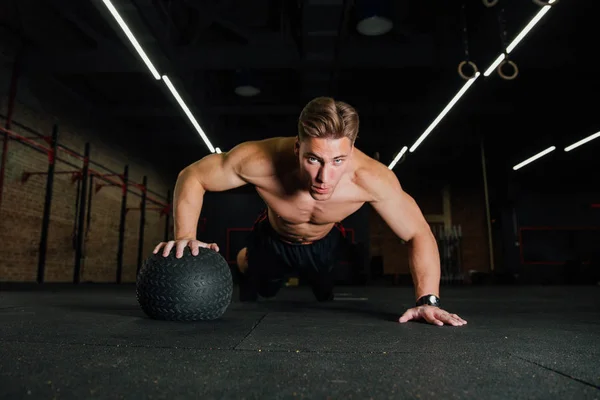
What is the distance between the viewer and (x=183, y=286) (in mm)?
1697

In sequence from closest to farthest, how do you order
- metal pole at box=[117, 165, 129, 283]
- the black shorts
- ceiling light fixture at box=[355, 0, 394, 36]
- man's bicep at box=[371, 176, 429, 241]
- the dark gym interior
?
the dark gym interior, man's bicep at box=[371, 176, 429, 241], the black shorts, ceiling light fixture at box=[355, 0, 394, 36], metal pole at box=[117, 165, 129, 283]

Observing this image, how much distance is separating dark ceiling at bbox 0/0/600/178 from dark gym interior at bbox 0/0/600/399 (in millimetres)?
31

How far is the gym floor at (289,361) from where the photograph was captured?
0.76 m

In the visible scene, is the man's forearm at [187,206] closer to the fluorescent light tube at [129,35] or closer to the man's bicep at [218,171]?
the man's bicep at [218,171]

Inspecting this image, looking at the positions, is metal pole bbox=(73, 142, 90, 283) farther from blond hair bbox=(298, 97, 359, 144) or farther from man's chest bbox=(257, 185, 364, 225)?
blond hair bbox=(298, 97, 359, 144)

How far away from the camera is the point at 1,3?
212 inches

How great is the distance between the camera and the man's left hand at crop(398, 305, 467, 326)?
1840 millimetres

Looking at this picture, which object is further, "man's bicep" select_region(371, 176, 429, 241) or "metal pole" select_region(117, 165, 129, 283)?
"metal pole" select_region(117, 165, 129, 283)

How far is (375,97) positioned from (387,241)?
245 inches

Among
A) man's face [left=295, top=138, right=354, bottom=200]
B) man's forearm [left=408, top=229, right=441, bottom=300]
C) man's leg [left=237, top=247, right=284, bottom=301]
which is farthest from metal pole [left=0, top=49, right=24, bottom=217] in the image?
man's forearm [left=408, top=229, right=441, bottom=300]

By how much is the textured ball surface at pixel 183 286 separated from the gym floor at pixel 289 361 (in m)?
0.06

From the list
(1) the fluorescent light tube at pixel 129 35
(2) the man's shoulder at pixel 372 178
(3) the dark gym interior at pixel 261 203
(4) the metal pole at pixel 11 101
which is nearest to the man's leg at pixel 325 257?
(3) the dark gym interior at pixel 261 203

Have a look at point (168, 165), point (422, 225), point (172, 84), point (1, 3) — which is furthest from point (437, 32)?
point (168, 165)

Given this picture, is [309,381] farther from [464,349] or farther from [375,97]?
[375,97]
